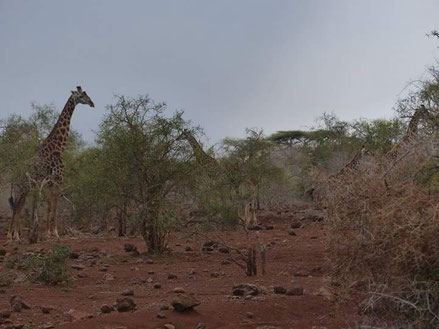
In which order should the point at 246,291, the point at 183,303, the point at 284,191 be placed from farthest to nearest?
the point at 284,191 < the point at 246,291 < the point at 183,303

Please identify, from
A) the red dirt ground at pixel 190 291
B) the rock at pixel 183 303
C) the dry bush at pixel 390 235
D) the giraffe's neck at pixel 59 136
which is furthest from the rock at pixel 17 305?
the giraffe's neck at pixel 59 136

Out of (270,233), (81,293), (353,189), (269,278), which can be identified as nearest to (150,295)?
(81,293)

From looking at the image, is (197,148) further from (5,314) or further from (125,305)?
(5,314)

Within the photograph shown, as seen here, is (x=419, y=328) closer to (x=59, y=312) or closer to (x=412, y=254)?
(x=412, y=254)

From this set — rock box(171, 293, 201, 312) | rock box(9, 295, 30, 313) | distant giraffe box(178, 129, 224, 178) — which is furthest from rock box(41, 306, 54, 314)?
distant giraffe box(178, 129, 224, 178)

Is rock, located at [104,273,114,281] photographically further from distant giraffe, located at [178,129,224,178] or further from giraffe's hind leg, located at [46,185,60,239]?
giraffe's hind leg, located at [46,185,60,239]

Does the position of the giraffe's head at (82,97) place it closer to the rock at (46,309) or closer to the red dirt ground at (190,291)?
the red dirt ground at (190,291)

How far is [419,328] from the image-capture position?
16.3 feet

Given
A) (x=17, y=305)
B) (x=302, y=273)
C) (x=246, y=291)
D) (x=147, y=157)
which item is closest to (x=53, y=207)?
(x=147, y=157)

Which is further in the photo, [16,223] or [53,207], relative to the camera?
[16,223]

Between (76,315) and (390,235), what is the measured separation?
3753 mm

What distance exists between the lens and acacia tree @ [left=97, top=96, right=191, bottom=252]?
12836mm

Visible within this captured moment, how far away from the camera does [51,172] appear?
1669 centimetres

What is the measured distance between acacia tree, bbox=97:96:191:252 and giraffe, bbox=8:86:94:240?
12.5 ft
